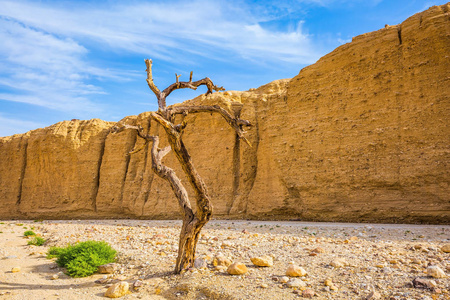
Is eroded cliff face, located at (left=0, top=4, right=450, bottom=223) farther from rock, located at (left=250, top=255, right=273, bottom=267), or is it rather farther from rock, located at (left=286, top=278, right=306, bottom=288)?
rock, located at (left=286, top=278, right=306, bottom=288)

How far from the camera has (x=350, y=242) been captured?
774 centimetres

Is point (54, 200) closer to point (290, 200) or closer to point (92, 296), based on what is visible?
point (290, 200)

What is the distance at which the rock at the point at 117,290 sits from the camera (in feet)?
16.9

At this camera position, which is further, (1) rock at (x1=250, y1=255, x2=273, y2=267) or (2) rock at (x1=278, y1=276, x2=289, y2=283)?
(1) rock at (x1=250, y1=255, x2=273, y2=267)

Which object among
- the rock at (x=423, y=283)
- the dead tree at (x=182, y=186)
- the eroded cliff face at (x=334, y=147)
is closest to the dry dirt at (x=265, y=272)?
the rock at (x=423, y=283)

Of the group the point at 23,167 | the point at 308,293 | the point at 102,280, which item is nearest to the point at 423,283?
the point at 308,293

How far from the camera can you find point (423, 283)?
433 cm

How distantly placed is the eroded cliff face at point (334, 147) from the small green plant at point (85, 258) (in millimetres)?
9876

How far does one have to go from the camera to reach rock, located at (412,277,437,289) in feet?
14.0

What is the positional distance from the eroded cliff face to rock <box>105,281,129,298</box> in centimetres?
1036

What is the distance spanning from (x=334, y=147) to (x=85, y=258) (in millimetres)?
11110

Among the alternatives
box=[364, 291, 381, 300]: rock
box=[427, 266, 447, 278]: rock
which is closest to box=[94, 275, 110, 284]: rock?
box=[364, 291, 381, 300]: rock

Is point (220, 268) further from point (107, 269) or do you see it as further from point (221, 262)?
point (107, 269)

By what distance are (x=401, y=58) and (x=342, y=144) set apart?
413 centimetres
